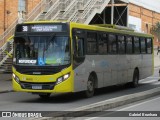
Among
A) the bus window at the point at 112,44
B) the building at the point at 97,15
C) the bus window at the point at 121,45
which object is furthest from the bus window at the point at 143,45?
the building at the point at 97,15

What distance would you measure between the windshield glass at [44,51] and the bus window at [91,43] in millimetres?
1761

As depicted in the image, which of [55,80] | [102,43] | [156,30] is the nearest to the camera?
[55,80]

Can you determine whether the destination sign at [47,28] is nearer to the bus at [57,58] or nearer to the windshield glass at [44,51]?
the bus at [57,58]

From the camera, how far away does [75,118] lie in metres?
11.8

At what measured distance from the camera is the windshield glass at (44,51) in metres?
15.9

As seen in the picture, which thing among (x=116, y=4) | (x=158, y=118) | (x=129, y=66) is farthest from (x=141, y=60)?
(x=116, y=4)

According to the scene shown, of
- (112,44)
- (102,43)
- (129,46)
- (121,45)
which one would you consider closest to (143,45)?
(129,46)

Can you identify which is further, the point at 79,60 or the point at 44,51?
the point at 79,60

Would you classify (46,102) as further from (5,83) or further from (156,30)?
(156,30)

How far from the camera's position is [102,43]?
18.9 metres

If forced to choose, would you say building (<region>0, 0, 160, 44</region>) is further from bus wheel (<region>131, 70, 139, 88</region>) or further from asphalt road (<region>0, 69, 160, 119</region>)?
asphalt road (<region>0, 69, 160, 119</region>)

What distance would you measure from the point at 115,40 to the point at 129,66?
2.38 meters

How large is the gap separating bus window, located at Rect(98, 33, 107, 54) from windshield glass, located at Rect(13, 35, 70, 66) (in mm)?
2895

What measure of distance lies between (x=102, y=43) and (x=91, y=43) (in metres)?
1.07
